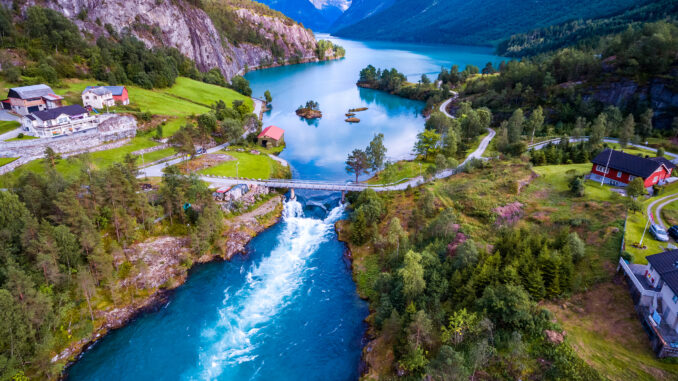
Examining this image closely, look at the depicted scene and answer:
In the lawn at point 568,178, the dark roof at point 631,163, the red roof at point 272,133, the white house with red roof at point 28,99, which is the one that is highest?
the white house with red roof at point 28,99

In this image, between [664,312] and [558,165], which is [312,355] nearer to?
[664,312]

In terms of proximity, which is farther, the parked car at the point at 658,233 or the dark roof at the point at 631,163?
the dark roof at the point at 631,163

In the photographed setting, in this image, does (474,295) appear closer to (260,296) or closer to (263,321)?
(263,321)

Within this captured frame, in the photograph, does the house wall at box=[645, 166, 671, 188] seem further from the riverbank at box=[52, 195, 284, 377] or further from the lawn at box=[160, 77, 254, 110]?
the lawn at box=[160, 77, 254, 110]

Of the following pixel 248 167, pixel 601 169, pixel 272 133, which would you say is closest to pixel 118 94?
pixel 272 133

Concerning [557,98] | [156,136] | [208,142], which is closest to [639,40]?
[557,98]

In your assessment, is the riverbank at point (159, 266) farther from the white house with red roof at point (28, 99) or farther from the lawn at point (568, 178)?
the white house with red roof at point (28, 99)

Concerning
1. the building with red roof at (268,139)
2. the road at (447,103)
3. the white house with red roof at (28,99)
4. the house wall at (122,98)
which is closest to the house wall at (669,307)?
the building with red roof at (268,139)
